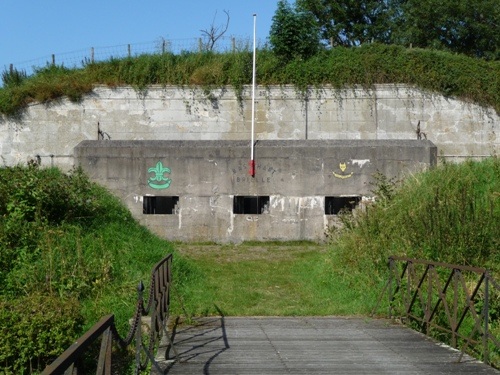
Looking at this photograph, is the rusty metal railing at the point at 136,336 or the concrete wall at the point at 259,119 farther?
the concrete wall at the point at 259,119

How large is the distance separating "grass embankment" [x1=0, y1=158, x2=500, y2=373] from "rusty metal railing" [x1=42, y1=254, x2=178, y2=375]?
3.76ft

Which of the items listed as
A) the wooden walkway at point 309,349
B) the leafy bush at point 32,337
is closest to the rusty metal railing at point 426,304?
the wooden walkway at point 309,349

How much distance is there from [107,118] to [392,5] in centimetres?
2052

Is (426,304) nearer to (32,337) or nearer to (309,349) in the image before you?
(309,349)

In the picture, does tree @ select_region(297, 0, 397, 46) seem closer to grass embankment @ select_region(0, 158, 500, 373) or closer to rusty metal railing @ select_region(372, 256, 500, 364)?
grass embankment @ select_region(0, 158, 500, 373)

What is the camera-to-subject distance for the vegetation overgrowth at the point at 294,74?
23.5 m

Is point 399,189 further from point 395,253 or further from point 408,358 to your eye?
point 408,358

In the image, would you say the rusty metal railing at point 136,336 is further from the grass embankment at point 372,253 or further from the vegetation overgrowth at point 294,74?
the vegetation overgrowth at point 294,74

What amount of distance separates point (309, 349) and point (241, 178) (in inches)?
409

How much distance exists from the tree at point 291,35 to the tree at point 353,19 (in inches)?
523

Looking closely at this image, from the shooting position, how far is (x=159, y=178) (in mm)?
18719

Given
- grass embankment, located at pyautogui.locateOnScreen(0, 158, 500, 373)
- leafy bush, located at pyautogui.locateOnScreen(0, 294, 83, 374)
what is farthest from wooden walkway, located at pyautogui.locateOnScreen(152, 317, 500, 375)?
leafy bush, located at pyautogui.locateOnScreen(0, 294, 83, 374)

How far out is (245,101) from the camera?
23688 millimetres

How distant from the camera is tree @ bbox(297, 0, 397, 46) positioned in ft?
127
